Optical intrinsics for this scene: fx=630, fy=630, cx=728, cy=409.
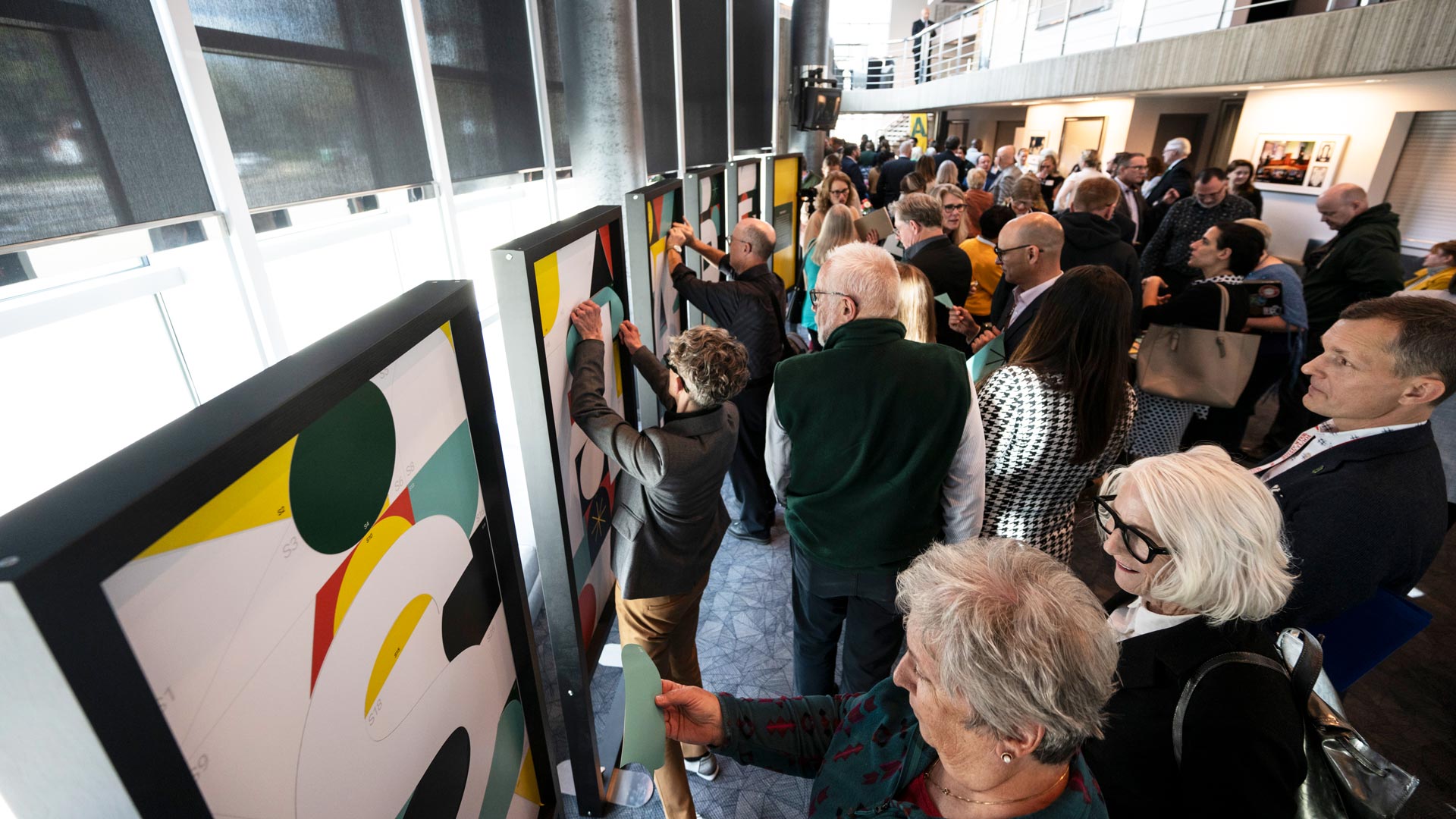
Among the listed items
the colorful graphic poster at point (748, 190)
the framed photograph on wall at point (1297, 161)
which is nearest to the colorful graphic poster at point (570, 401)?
the colorful graphic poster at point (748, 190)

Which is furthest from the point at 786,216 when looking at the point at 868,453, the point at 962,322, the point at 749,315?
the point at 868,453

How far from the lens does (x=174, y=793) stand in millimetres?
514

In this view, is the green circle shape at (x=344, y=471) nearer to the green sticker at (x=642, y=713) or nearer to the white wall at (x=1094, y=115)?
the green sticker at (x=642, y=713)

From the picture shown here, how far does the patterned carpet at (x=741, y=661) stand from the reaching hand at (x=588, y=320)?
165 centimetres

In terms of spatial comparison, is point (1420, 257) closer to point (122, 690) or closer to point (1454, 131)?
point (1454, 131)

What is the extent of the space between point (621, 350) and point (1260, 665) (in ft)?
5.48

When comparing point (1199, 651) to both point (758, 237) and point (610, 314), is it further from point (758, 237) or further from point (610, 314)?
point (758, 237)

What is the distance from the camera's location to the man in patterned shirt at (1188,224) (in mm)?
4590

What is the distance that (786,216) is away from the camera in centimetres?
599

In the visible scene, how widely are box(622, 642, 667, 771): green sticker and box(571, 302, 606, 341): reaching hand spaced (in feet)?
2.73

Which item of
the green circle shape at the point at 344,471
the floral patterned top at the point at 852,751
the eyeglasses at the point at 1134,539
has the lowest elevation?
the floral patterned top at the point at 852,751

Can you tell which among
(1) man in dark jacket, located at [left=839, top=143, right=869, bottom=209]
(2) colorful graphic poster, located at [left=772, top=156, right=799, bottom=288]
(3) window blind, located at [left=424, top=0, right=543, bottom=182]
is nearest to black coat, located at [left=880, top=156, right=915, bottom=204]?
(1) man in dark jacket, located at [left=839, top=143, right=869, bottom=209]

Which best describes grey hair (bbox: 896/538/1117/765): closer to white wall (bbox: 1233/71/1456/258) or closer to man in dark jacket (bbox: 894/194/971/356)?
man in dark jacket (bbox: 894/194/971/356)

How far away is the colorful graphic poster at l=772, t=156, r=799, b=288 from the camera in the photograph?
5.63 meters
